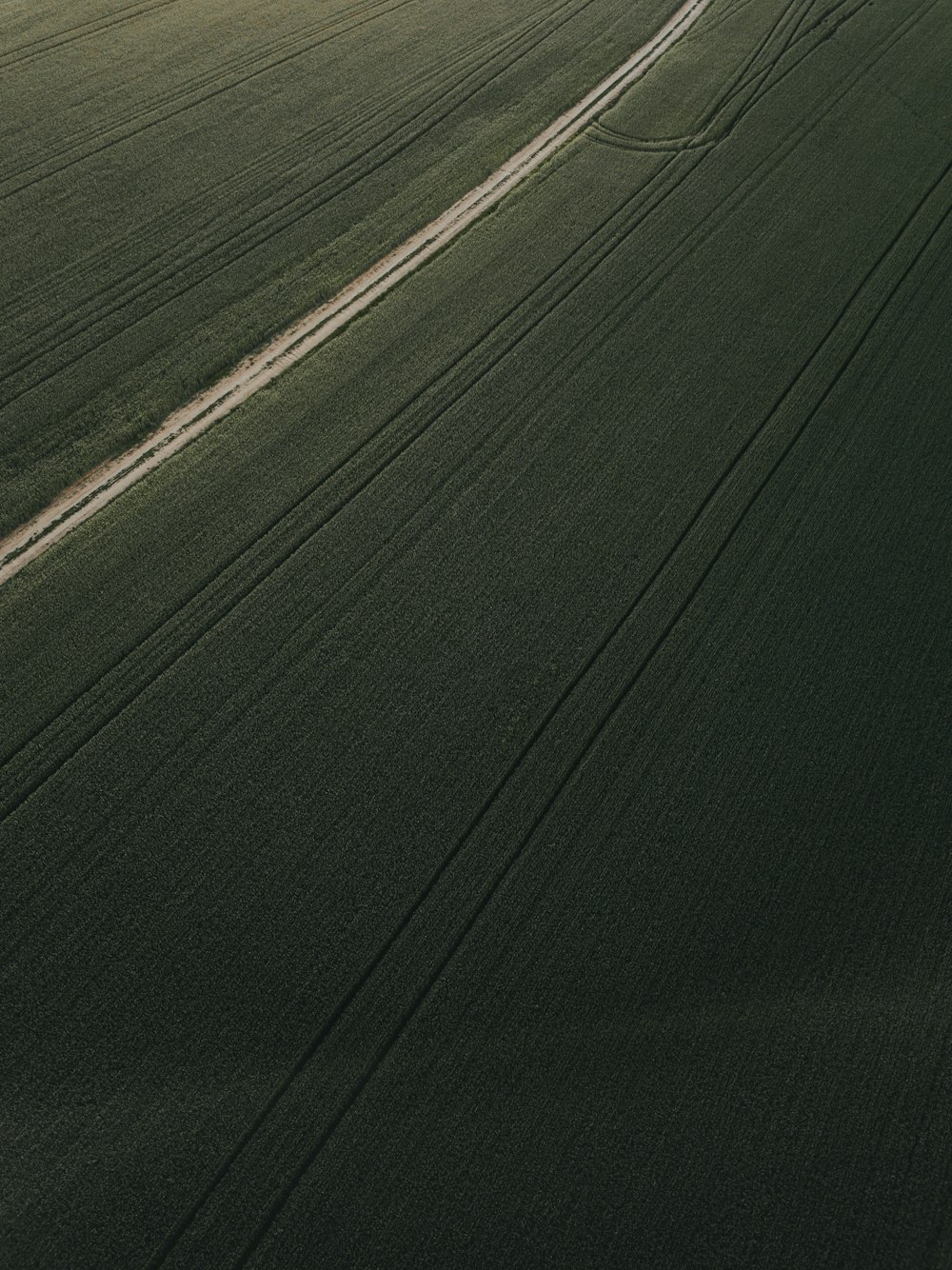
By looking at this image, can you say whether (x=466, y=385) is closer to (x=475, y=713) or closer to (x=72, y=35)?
(x=475, y=713)

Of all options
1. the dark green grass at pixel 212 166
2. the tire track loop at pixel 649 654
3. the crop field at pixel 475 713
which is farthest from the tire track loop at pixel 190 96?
the tire track loop at pixel 649 654

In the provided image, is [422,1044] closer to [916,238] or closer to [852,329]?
[852,329]

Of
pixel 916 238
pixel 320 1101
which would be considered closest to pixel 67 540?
pixel 320 1101

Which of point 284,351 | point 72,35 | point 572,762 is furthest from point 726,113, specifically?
point 572,762

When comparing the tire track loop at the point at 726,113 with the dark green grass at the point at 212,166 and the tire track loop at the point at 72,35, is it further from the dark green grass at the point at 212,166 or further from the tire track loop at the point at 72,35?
the tire track loop at the point at 72,35

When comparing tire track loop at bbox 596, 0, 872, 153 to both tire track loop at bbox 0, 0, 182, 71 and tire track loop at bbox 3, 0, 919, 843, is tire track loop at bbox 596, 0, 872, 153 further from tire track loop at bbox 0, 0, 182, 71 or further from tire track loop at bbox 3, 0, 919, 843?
tire track loop at bbox 0, 0, 182, 71

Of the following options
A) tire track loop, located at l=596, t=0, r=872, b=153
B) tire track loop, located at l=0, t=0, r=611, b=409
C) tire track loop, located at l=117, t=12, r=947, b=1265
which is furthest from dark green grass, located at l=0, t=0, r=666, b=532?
tire track loop, located at l=117, t=12, r=947, b=1265
